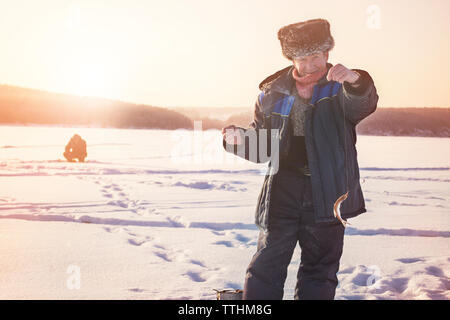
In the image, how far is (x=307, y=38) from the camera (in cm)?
200

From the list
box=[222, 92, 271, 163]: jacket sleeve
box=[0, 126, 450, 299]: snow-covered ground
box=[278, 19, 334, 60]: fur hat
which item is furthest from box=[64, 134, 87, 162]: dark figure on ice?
box=[278, 19, 334, 60]: fur hat

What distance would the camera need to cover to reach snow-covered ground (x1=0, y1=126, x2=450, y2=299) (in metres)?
2.91

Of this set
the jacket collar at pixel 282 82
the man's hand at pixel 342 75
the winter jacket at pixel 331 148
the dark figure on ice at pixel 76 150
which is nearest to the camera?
the man's hand at pixel 342 75

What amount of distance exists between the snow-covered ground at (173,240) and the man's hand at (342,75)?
1.53 m

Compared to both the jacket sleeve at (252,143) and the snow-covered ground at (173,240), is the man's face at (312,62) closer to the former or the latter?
the jacket sleeve at (252,143)

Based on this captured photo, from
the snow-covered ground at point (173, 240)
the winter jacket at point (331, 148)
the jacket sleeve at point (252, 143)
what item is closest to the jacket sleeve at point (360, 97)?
the winter jacket at point (331, 148)

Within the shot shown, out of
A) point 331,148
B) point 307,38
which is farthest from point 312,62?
point 331,148

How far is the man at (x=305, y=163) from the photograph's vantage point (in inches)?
78.2

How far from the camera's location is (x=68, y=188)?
289 inches

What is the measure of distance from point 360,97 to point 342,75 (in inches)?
5.0

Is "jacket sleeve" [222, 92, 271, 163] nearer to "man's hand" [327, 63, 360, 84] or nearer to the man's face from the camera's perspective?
the man's face

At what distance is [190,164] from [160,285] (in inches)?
357

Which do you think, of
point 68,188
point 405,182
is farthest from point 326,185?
point 405,182

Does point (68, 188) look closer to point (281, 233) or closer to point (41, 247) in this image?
point (41, 247)
